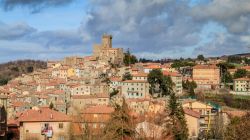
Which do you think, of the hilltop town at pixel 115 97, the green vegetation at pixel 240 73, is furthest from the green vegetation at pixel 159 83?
the green vegetation at pixel 240 73

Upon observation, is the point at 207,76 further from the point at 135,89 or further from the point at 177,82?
the point at 135,89

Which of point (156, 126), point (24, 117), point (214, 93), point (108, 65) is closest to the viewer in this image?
point (24, 117)

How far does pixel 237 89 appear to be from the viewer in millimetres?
83188

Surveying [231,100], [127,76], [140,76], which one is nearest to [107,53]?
[127,76]

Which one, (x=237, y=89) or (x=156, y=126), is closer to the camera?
(x=156, y=126)

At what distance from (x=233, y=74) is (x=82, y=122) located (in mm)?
59141

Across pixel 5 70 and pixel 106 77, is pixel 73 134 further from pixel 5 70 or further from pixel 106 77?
pixel 5 70

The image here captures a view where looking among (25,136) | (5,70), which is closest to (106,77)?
(25,136)

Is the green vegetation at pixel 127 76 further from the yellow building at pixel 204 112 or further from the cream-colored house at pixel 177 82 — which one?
the yellow building at pixel 204 112

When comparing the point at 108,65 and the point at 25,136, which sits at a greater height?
the point at 108,65

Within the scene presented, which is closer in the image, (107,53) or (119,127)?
(119,127)

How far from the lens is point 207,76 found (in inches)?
3713

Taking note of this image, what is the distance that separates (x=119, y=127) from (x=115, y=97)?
40233 millimetres

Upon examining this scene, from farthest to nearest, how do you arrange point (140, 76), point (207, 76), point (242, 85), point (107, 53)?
point (107, 53) < point (207, 76) < point (242, 85) < point (140, 76)
